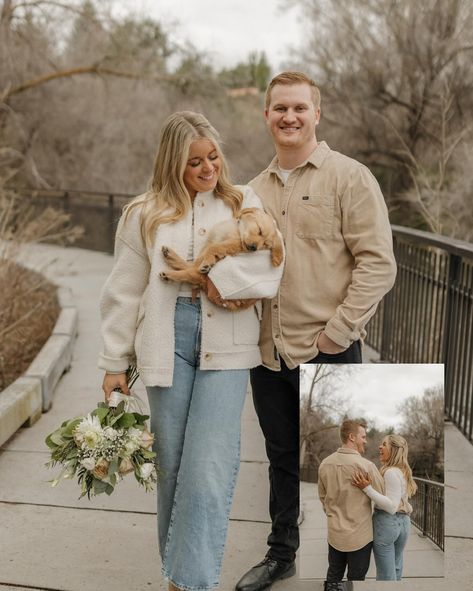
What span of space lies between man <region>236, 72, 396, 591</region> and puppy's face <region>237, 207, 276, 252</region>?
227 mm

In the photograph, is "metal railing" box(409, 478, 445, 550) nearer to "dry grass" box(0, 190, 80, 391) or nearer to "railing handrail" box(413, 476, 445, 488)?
"railing handrail" box(413, 476, 445, 488)

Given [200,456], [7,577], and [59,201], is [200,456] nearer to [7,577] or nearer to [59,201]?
[7,577]

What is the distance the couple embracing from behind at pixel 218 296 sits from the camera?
279 cm

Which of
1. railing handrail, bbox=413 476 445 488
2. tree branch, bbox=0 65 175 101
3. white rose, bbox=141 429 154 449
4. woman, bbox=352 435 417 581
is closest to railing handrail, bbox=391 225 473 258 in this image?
railing handrail, bbox=413 476 445 488

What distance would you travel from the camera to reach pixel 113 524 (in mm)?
3908

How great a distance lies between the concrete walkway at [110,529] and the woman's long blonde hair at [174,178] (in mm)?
1481

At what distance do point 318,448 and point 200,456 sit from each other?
0.49 metres

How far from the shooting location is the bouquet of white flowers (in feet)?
9.16

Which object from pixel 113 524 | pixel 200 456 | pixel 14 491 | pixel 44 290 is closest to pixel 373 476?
pixel 200 456

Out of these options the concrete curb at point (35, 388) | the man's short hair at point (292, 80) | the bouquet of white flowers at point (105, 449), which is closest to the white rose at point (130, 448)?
the bouquet of white flowers at point (105, 449)

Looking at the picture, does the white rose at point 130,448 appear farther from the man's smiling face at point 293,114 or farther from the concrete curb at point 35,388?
the concrete curb at point 35,388

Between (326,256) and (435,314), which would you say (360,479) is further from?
(435,314)

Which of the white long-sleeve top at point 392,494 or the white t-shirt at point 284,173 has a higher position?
the white t-shirt at point 284,173

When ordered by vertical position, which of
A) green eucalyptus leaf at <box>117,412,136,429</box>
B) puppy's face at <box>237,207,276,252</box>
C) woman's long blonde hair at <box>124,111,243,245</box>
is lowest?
green eucalyptus leaf at <box>117,412,136,429</box>
